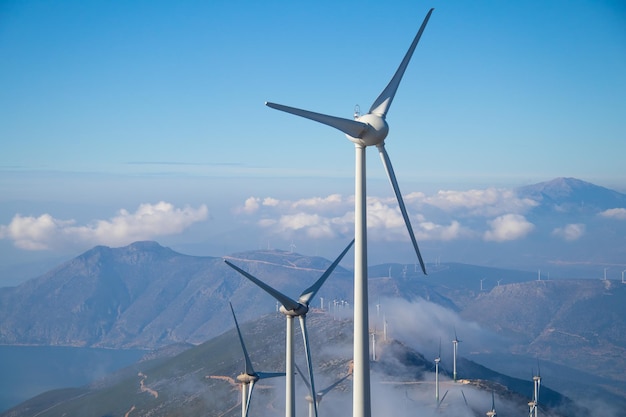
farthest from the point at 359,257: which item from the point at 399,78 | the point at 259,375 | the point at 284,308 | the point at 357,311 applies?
the point at 259,375

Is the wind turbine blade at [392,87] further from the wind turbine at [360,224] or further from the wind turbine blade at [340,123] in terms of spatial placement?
the wind turbine blade at [340,123]

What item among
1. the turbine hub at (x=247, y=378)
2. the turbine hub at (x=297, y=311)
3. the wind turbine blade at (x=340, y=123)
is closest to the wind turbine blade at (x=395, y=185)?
the wind turbine blade at (x=340, y=123)

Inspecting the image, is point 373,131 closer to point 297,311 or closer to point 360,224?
point 360,224

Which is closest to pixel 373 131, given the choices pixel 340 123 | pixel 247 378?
pixel 340 123

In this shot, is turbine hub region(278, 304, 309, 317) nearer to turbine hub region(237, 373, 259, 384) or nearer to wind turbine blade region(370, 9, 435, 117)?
turbine hub region(237, 373, 259, 384)

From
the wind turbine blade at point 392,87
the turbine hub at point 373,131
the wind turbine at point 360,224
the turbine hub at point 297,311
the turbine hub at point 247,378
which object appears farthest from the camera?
the turbine hub at point 247,378

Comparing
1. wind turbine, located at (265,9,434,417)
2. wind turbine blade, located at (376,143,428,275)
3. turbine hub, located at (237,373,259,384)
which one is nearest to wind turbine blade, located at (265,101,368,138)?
wind turbine, located at (265,9,434,417)
